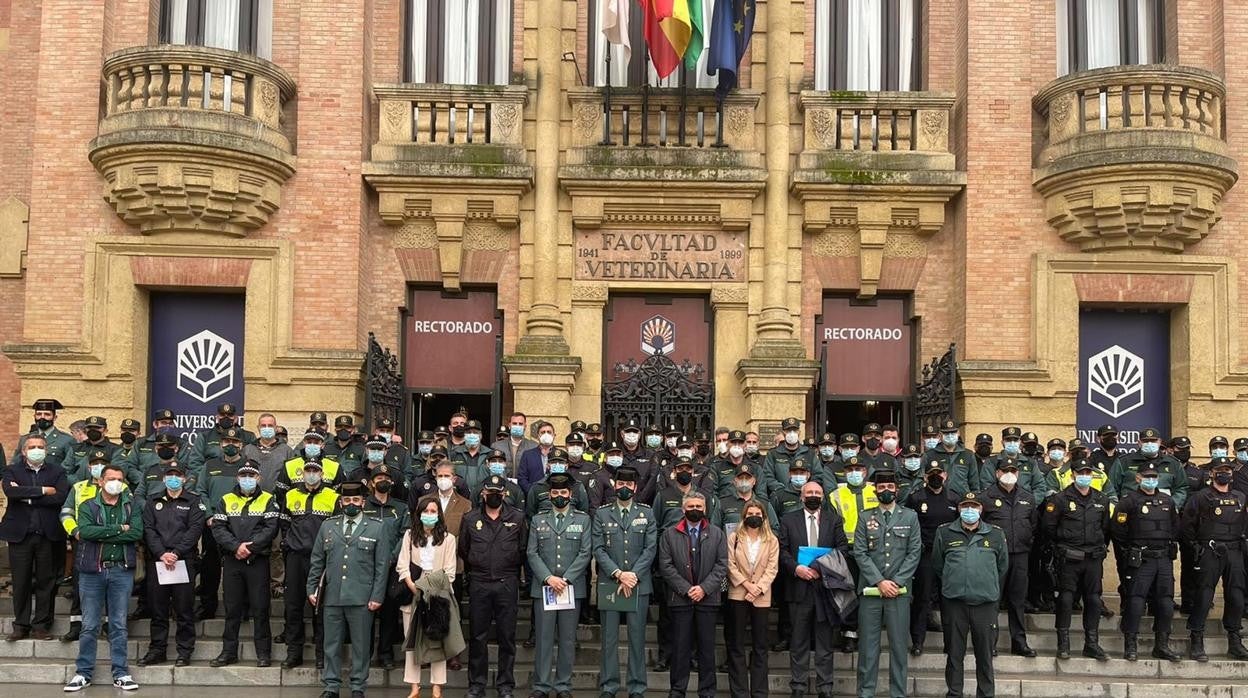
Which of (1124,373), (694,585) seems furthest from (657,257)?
(694,585)

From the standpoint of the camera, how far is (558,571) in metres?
12.1

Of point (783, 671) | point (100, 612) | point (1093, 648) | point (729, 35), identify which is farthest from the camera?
point (729, 35)

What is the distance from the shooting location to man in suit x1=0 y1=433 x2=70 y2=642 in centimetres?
1309

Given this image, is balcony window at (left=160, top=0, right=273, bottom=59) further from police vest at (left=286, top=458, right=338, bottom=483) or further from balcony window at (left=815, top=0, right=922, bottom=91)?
balcony window at (left=815, top=0, right=922, bottom=91)

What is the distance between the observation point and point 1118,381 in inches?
706

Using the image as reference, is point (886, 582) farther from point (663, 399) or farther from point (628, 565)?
point (663, 399)

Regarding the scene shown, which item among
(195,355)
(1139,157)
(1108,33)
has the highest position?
(1108,33)

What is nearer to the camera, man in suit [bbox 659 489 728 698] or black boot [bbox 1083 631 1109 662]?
man in suit [bbox 659 489 728 698]

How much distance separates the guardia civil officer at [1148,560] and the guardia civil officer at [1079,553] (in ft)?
0.86

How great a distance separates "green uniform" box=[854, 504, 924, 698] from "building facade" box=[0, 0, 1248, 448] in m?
5.08

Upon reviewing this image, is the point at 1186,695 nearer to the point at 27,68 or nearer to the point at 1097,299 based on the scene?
the point at 1097,299

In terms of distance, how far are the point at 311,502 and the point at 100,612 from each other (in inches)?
87.5

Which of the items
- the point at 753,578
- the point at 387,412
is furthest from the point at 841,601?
the point at 387,412

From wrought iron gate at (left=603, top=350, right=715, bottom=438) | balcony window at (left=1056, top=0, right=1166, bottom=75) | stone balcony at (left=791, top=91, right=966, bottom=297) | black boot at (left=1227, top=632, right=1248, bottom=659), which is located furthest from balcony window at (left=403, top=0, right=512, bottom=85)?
black boot at (left=1227, top=632, right=1248, bottom=659)
